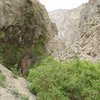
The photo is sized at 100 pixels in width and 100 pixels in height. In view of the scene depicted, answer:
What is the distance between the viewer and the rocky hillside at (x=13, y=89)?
633 inches

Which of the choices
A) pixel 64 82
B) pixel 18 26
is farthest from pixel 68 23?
pixel 64 82

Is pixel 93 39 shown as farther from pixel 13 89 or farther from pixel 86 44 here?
pixel 13 89

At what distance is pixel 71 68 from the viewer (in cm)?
1919

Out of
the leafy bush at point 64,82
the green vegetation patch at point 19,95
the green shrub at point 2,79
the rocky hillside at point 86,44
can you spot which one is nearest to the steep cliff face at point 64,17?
the rocky hillside at point 86,44

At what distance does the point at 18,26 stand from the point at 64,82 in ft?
38.7

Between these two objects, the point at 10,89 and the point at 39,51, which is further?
the point at 39,51

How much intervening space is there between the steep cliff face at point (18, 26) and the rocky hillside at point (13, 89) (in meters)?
7.12

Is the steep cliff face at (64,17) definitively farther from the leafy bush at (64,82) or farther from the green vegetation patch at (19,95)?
the green vegetation patch at (19,95)

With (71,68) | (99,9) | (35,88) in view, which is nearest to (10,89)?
(35,88)

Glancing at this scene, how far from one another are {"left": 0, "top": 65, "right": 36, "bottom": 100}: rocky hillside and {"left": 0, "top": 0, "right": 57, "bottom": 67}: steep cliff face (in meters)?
7.12

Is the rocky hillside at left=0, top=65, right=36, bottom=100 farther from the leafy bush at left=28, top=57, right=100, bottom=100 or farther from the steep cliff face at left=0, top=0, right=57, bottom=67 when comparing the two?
the steep cliff face at left=0, top=0, right=57, bottom=67

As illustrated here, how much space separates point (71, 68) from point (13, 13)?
35.1ft

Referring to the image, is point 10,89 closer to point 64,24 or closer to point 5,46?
point 5,46

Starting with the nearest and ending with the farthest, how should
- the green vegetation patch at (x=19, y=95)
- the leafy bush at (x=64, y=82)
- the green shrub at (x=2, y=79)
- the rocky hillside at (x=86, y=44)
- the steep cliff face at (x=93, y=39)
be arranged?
the green vegetation patch at (x=19, y=95)
the green shrub at (x=2, y=79)
the leafy bush at (x=64, y=82)
the rocky hillside at (x=86, y=44)
the steep cliff face at (x=93, y=39)
